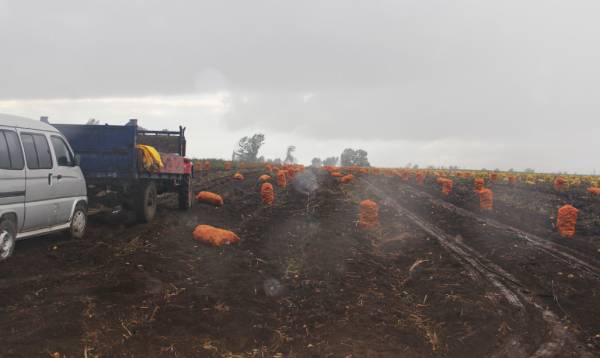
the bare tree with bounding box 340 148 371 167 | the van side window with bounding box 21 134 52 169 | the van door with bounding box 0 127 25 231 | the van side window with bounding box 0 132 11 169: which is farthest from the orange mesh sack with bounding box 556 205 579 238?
the bare tree with bounding box 340 148 371 167

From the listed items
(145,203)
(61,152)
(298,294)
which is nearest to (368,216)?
(145,203)

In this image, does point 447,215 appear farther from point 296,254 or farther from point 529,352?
point 529,352

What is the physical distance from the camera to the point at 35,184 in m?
8.41

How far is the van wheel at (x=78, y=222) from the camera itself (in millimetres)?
9961

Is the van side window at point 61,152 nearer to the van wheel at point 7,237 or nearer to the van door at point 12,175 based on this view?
the van door at point 12,175

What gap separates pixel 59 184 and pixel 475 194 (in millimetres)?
19721

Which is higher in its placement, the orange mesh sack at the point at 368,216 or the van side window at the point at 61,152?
the van side window at the point at 61,152

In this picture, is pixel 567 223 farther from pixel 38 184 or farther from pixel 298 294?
pixel 38 184

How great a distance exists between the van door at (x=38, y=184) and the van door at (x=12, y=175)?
0.15 m

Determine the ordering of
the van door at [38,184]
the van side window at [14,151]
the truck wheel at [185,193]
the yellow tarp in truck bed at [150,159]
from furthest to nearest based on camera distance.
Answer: the truck wheel at [185,193] → the yellow tarp in truck bed at [150,159] → the van door at [38,184] → the van side window at [14,151]

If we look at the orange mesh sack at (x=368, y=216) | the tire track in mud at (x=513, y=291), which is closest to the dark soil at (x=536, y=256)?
the tire track in mud at (x=513, y=291)

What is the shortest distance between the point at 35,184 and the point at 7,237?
1.08 meters

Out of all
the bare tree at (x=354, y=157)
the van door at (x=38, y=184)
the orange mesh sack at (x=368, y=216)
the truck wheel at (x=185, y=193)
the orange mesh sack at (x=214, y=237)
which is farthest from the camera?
the bare tree at (x=354, y=157)

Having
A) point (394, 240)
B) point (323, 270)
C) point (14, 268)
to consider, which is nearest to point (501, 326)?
point (323, 270)
